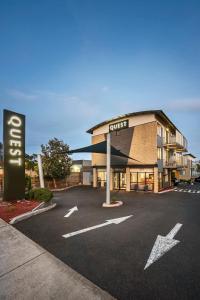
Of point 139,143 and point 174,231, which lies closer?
point 174,231

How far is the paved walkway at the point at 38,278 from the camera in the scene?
4.23 metres

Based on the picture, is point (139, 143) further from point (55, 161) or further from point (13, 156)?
point (13, 156)

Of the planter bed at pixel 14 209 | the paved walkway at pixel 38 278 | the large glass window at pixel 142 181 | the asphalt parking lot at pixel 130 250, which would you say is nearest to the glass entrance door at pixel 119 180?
the large glass window at pixel 142 181

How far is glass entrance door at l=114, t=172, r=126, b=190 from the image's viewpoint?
27016 mm

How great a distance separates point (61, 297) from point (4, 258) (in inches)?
109

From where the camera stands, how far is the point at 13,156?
585 inches

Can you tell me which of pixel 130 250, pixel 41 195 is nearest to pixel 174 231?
pixel 130 250

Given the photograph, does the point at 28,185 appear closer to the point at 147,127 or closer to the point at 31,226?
the point at 31,226

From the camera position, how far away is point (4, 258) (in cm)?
591

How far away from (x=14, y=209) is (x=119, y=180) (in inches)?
685

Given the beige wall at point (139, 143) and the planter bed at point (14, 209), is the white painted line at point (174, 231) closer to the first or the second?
the planter bed at point (14, 209)

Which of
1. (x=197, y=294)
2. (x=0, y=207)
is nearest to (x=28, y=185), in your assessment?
(x=0, y=207)

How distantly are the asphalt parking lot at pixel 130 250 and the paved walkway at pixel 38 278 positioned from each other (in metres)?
0.33

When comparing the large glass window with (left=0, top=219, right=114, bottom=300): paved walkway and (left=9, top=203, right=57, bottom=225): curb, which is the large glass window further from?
(left=0, top=219, right=114, bottom=300): paved walkway
